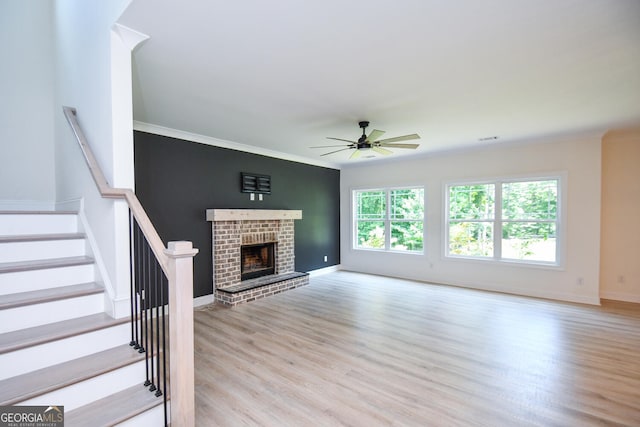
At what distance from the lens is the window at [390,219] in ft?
20.9

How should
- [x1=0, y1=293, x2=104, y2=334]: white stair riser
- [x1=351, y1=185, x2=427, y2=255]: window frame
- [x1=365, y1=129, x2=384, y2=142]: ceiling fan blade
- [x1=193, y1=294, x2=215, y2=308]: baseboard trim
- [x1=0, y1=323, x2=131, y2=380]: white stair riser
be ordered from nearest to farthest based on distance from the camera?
1. [x1=0, y1=323, x2=131, y2=380]: white stair riser
2. [x1=0, y1=293, x2=104, y2=334]: white stair riser
3. [x1=365, y1=129, x2=384, y2=142]: ceiling fan blade
4. [x1=193, y1=294, x2=215, y2=308]: baseboard trim
5. [x1=351, y1=185, x2=427, y2=255]: window frame

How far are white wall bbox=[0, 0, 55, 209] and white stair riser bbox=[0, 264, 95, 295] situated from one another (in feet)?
6.02

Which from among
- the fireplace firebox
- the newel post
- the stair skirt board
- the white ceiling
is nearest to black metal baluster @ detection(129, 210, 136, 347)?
the stair skirt board

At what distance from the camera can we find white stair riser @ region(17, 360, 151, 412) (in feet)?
4.84

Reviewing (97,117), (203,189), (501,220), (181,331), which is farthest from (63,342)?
(501,220)

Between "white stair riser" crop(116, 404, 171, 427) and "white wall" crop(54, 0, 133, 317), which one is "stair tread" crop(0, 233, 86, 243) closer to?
"white wall" crop(54, 0, 133, 317)

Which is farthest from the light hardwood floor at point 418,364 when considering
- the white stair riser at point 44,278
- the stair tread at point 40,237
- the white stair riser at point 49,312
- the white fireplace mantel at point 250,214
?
the stair tread at point 40,237

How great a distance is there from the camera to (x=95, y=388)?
1.61m

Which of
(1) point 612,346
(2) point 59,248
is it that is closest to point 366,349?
(1) point 612,346

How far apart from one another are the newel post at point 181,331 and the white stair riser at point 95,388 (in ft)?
1.30

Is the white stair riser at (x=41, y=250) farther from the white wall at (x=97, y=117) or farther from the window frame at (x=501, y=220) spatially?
the window frame at (x=501, y=220)

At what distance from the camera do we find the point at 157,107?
11.1ft

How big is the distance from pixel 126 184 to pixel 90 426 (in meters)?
1.40

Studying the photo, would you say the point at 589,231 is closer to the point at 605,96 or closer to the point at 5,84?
the point at 605,96
